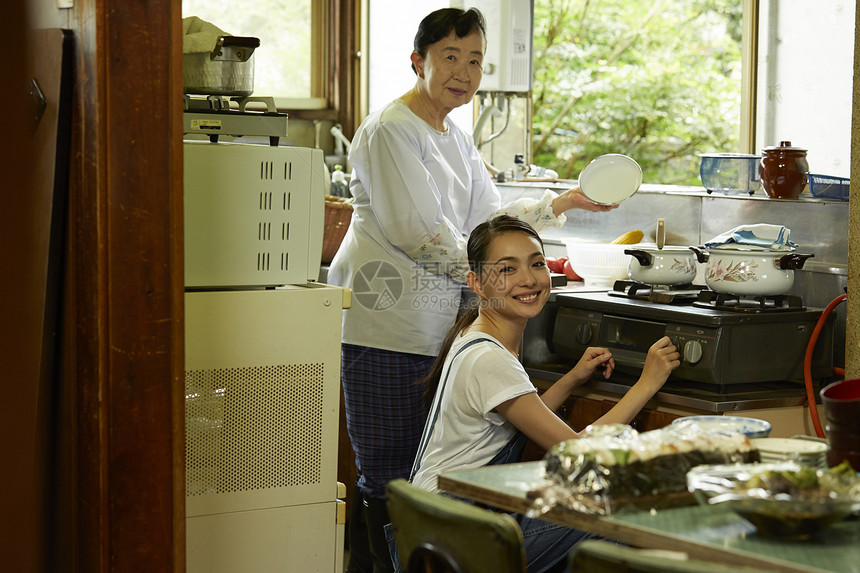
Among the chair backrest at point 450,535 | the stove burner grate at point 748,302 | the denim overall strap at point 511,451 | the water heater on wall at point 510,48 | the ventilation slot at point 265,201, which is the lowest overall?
the denim overall strap at point 511,451

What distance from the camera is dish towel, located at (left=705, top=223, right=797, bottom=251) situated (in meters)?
2.38

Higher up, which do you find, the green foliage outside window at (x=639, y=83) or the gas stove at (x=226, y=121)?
the green foliage outside window at (x=639, y=83)

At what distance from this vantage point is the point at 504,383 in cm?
211

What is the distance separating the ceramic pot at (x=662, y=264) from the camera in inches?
98.8

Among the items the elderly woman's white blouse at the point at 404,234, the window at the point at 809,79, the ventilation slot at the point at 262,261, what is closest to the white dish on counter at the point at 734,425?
the ventilation slot at the point at 262,261

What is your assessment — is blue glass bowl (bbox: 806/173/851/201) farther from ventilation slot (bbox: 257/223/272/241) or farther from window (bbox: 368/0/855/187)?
window (bbox: 368/0/855/187)

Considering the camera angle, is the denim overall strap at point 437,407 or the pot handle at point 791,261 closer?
the denim overall strap at point 437,407

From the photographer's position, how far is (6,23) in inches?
74.0

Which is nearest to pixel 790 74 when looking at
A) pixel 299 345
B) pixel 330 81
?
pixel 299 345

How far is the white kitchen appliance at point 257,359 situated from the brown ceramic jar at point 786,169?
3.91 ft

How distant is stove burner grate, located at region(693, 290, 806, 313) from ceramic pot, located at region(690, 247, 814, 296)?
0.09 feet

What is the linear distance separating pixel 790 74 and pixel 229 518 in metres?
2.05

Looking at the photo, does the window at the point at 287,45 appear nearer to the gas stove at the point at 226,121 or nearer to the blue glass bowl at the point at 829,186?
the gas stove at the point at 226,121

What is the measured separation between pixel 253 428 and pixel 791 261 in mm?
1219
